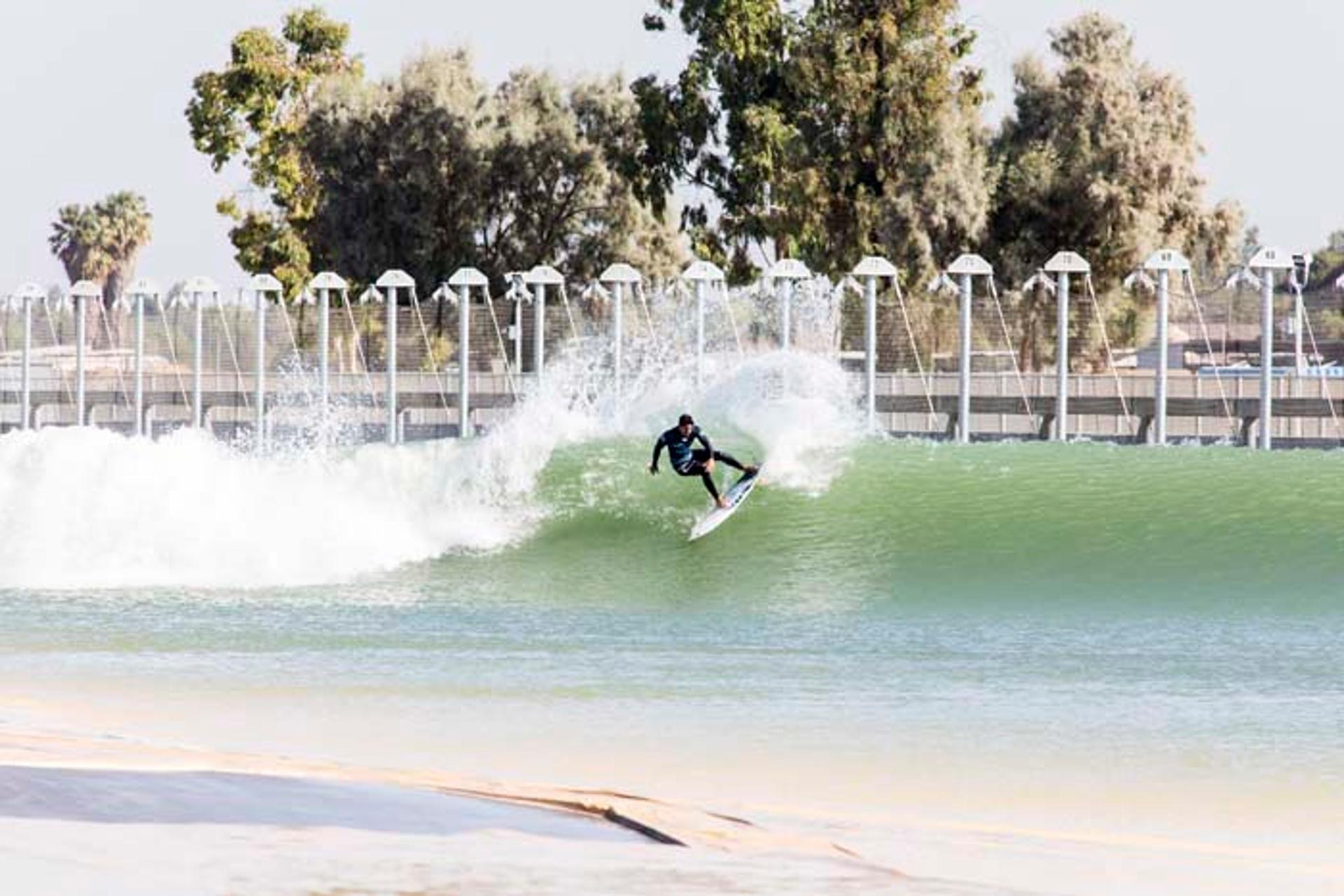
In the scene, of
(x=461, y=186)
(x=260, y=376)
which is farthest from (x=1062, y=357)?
(x=461, y=186)

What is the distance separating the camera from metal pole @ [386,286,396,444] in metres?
45.3

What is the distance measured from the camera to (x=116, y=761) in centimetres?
1183

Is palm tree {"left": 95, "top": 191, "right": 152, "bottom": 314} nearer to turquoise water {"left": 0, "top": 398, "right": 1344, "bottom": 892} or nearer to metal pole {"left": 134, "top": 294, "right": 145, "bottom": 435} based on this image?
metal pole {"left": 134, "top": 294, "right": 145, "bottom": 435}

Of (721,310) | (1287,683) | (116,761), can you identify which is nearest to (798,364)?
(721,310)

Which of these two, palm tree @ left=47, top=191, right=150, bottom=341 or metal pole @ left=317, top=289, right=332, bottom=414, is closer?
metal pole @ left=317, top=289, right=332, bottom=414

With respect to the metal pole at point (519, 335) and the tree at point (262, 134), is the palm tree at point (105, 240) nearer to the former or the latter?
the tree at point (262, 134)

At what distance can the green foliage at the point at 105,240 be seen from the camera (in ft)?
468

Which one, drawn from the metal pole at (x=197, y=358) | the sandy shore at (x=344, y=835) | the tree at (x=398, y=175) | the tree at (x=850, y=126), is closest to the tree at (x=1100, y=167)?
the tree at (x=850, y=126)

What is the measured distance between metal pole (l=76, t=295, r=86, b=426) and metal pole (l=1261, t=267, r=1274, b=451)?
26.0m

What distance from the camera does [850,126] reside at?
60969mm

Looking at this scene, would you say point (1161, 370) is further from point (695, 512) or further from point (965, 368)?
point (695, 512)

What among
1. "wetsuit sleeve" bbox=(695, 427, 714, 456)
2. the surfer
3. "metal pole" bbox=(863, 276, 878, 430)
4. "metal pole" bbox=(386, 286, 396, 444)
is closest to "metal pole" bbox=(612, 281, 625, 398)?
"metal pole" bbox=(863, 276, 878, 430)

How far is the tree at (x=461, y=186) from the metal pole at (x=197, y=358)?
63.0ft

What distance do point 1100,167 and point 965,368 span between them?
2429 centimetres
